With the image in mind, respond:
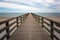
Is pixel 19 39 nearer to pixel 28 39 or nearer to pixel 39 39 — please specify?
pixel 28 39

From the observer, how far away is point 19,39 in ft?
20.8

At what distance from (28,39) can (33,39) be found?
0.24 m

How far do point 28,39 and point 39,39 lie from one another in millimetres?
541

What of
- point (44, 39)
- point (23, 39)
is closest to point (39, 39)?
point (44, 39)

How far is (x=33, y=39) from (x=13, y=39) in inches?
38.2

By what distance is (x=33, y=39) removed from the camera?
6340mm

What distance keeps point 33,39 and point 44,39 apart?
541 millimetres

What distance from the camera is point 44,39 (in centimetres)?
636

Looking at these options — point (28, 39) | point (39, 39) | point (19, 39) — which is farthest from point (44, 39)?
point (19, 39)

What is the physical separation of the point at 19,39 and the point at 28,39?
0.44 m

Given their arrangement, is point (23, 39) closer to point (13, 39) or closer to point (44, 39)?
point (13, 39)

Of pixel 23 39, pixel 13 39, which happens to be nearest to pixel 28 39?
pixel 23 39

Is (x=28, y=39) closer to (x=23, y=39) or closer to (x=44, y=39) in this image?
(x=23, y=39)

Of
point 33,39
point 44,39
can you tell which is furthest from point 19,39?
point 44,39
